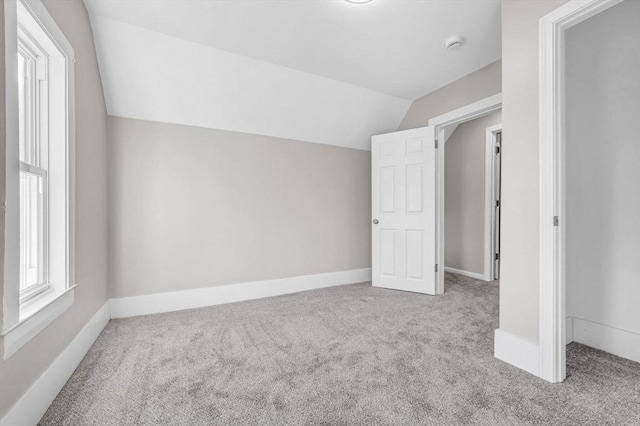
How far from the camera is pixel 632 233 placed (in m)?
1.94

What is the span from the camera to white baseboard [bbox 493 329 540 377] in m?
1.73

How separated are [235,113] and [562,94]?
2.67 meters

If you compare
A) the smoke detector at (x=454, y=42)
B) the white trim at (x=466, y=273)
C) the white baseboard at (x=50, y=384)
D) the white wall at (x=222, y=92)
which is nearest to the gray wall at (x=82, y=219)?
the white baseboard at (x=50, y=384)

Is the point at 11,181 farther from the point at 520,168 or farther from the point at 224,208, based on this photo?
the point at 520,168

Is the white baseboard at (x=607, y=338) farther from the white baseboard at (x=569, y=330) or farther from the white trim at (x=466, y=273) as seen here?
the white trim at (x=466, y=273)

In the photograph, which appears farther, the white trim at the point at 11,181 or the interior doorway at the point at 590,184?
the interior doorway at the point at 590,184

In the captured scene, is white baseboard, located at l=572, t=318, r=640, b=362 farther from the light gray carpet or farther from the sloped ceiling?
the sloped ceiling

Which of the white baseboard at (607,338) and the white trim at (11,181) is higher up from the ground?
the white trim at (11,181)

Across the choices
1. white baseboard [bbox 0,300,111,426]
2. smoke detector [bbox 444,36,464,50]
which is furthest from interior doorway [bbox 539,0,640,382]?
white baseboard [bbox 0,300,111,426]

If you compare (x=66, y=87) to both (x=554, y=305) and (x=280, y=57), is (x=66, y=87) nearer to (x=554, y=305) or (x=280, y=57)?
(x=280, y=57)

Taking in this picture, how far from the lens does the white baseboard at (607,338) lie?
190cm

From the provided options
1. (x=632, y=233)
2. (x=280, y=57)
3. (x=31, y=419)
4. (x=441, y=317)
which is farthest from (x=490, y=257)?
(x=31, y=419)

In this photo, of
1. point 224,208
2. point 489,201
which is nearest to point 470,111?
point 489,201

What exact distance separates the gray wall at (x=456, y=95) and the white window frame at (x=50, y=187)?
10.8 ft
